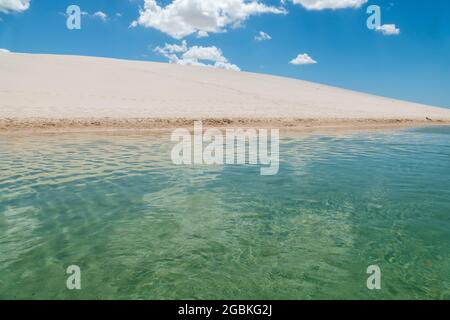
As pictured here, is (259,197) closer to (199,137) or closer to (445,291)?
(445,291)

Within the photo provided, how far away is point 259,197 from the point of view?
8258mm

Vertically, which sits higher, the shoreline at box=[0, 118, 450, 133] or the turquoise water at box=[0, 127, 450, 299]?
the shoreline at box=[0, 118, 450, 133]

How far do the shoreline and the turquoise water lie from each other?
39.5ft

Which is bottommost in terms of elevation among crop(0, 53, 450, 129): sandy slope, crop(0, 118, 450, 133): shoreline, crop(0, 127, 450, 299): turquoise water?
crop(0, 127, 450, 299): turquoise water

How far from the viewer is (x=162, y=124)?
2633 cm

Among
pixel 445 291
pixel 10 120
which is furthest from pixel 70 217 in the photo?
pixel 10 120

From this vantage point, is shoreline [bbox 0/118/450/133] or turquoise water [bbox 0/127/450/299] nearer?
turquoise water [bbox 0/127/450/299]

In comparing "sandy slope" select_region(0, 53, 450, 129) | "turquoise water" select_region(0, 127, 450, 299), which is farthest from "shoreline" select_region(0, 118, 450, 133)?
"turquoise water" select_region(0, 127, 450, 299)

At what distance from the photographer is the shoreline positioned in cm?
2255

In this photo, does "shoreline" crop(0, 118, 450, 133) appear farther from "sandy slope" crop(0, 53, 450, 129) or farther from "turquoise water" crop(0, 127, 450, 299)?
"turquoise water" crop(0, 127, 450, 299)

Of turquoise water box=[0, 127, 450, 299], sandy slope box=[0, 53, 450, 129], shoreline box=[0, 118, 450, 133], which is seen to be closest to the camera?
turquoise water box=[0, 127, 450, 299]

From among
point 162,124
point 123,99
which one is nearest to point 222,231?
point 162,124

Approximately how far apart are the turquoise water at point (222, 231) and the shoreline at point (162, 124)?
12030 mm

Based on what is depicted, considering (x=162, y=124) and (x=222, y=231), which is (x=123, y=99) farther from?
(x=222, y=231)
